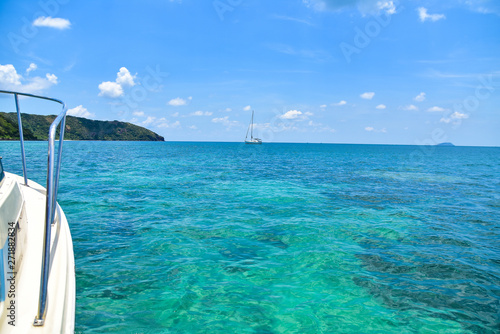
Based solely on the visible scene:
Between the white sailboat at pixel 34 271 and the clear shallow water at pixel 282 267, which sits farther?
the clear shallow water at pixel 282 267

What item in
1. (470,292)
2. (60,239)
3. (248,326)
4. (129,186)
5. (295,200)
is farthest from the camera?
(129,186)

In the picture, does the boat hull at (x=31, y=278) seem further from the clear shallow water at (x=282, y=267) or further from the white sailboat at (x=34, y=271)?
the clear shallow water at (x=282, y=267)

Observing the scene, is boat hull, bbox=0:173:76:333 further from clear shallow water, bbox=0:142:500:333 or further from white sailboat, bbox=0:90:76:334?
clear shallow water, bbox=0:142:500:333

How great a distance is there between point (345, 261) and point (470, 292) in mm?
2352

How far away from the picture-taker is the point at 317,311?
4.98 metres

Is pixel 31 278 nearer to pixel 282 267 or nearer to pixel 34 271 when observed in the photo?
pixel 34 271

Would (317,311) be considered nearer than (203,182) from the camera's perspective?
Yes

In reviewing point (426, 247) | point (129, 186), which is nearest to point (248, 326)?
point (426, 247)

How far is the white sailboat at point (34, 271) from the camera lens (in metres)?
2.40

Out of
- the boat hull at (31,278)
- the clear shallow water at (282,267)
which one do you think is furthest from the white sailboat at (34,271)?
the clear shallow water at (282,267)

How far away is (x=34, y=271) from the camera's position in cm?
318

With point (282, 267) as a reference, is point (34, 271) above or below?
above

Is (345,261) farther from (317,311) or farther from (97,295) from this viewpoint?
(97,295)

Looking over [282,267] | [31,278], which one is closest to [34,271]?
[31,278]
